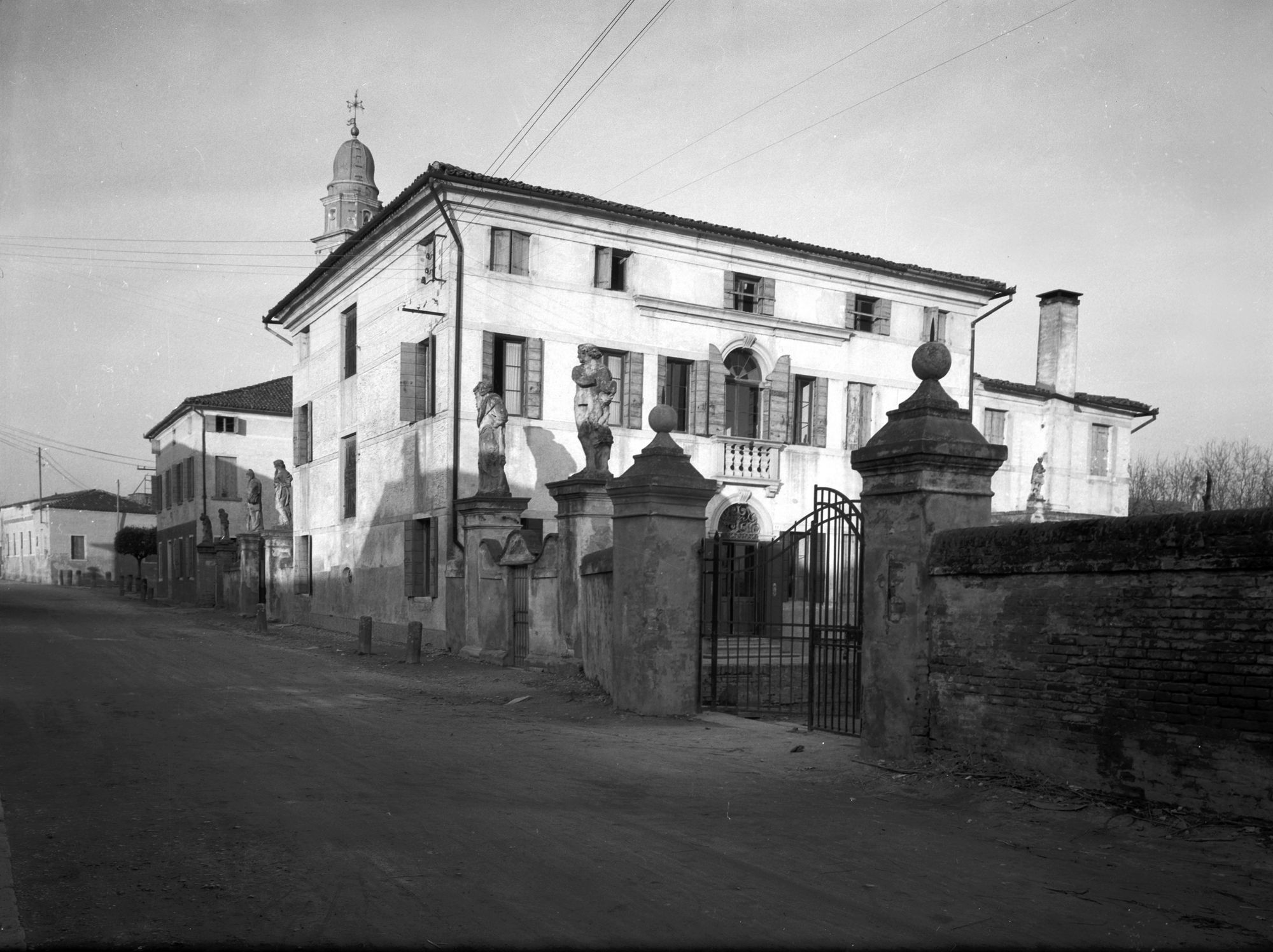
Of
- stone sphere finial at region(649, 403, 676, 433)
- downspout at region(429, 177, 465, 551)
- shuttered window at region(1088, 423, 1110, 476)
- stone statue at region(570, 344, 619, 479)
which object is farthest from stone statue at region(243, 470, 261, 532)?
shuttered window at region(1088, 423, 1110, 476)

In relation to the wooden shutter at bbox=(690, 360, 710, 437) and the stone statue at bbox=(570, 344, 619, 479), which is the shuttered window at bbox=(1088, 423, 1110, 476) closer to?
the wooden shutter at bbox=(690, 360, 710, 437)

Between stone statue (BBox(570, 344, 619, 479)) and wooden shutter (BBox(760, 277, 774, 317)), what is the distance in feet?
34.9

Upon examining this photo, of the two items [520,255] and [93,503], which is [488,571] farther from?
[93,503]

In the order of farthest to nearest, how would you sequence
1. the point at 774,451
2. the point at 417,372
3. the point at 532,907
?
1. the point at 774,451
2. the point at 417,372
3. the point at 532,907

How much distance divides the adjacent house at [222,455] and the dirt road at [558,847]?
117ft

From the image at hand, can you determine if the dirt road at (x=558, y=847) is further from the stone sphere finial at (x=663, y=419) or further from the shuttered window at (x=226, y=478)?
the shuttered window at (x=226, y=478)

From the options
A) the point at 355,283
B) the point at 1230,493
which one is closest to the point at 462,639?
the point at 355,283

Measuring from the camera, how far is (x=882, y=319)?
89.6ft

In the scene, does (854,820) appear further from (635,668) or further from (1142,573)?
(635,668)

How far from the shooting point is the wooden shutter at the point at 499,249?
72.2 ft

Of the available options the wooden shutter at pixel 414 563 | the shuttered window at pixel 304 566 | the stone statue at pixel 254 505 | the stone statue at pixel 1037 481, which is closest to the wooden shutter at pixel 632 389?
the wooden shutter at pixel 414 563

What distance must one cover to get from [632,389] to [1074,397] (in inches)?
696

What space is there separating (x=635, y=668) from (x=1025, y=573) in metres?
4.94

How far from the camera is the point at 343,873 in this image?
519 centimetres
